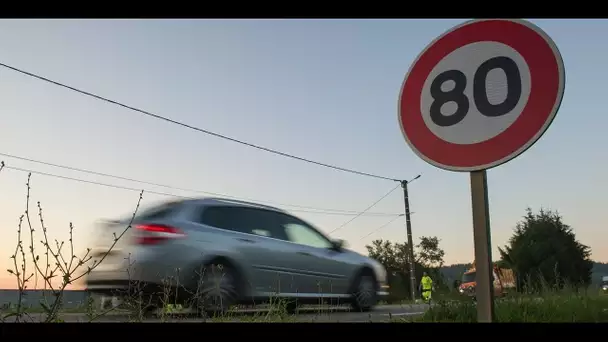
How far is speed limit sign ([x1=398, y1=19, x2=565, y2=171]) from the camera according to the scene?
3.97ft

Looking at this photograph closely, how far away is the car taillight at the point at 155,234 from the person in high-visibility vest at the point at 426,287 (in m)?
0.75

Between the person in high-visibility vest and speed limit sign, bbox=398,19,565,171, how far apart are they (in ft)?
1.23

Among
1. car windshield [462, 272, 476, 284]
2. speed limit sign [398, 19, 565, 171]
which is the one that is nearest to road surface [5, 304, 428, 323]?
car windshield [462, 272, 476, 284]

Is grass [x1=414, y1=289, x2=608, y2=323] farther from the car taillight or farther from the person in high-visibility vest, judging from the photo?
the car taillight

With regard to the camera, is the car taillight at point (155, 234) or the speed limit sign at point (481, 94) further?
the car taillight at point (155, 234)

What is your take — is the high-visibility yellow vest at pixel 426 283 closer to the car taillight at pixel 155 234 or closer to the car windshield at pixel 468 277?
the car windshield at pixel 468 277

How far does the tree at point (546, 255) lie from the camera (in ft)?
3.79

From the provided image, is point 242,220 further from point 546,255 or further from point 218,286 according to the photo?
point 546,255

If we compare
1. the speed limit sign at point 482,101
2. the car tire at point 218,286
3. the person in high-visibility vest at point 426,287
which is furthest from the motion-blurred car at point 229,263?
the speed limit sign at point 482,101

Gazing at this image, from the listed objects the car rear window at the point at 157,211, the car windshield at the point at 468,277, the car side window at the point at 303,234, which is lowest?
the car windshield at the point at 468,277
